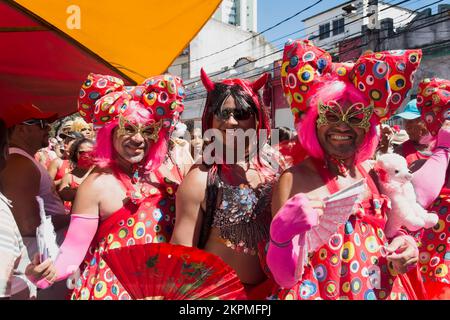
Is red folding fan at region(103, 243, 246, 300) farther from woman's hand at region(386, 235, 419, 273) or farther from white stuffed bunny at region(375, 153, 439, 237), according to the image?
white stuffed bunny at region(375, 153, 439, 237)

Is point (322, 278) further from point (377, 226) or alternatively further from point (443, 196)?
point (443, 196)

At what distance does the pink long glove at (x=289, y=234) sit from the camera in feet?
5.20

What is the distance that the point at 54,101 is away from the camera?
4043 millimetres

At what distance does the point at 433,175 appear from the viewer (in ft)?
8.27

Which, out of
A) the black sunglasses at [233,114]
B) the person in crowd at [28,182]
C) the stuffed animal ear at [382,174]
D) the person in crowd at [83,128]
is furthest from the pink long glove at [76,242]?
the person in crowd at [83,128]

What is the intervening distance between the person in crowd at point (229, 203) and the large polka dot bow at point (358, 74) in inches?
14.0

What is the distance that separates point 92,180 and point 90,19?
2.73ft

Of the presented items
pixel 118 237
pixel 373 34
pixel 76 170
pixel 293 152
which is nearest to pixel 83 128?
pixel 76 170

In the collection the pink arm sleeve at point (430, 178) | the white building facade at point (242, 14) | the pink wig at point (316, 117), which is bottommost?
the pink arm sleeve at point (430, 178)

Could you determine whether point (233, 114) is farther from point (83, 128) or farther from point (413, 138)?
point (83, 128)

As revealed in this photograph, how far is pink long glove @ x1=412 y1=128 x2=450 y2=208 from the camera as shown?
244 centimetres

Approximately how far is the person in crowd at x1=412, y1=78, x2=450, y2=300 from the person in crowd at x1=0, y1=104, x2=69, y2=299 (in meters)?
2.09

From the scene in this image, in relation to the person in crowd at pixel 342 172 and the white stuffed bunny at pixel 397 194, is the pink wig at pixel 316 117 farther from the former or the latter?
the white stuffed bunny at pixel 397 194
